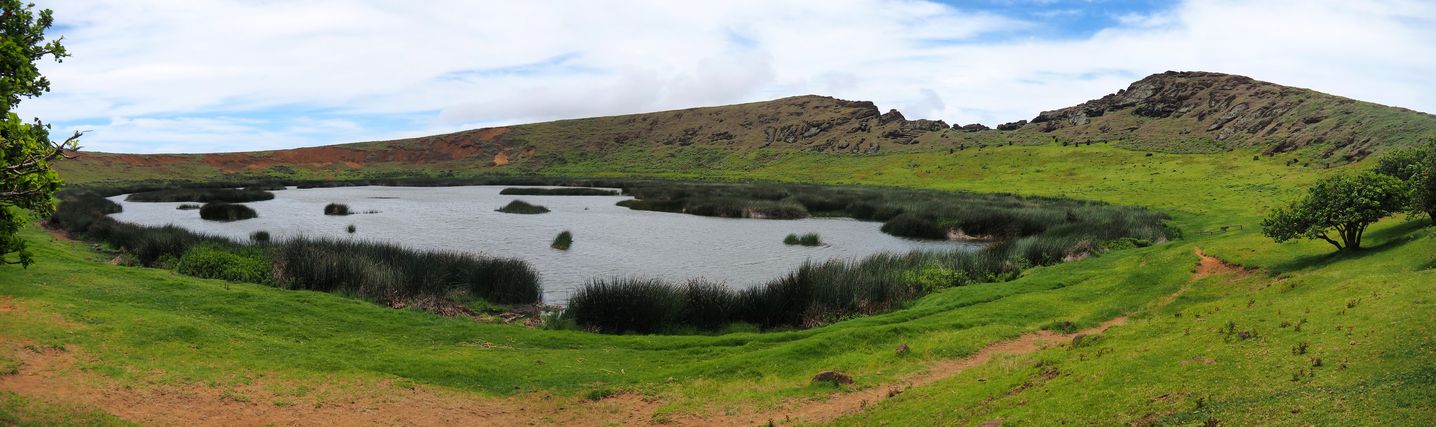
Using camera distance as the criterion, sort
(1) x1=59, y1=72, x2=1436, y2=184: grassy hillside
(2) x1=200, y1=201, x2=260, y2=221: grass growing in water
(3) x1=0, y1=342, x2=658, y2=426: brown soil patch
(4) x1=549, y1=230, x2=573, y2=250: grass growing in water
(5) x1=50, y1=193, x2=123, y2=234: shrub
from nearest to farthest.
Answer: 1. (3) x1=0, y1=342, x2=658, y2=426: brown soil patch
2. (4) x1=549, y1=230, x2=573, y2=250: grass growing in water
3. (5) x1=50, y1=193, x2=123, y2=234: shrub
4. (2) x1=200, y1=201, x2=260, y2=221: grass growing in water
5. (1) x1=59, y1=72, x2=1436, y2=184: grassy hillside

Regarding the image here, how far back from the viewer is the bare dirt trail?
10258mm

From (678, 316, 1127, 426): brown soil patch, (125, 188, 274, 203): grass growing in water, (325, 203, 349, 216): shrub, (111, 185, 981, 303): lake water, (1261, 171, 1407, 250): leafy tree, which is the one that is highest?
(1261, 171, 1407, 250): leafy tree

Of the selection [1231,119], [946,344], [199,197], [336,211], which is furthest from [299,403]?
[1231,119]

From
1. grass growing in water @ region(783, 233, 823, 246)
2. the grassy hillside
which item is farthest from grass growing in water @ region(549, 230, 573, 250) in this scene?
the grassy hillside

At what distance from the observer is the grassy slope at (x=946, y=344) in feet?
27.8

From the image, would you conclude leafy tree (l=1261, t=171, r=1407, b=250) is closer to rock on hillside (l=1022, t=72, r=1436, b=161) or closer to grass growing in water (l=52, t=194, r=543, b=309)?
grass growing in water (l=52, t=194, r=543, b=309)

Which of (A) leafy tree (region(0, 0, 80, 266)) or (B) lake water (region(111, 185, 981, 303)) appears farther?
(B) lake water (region(111, 185, 981, 303))

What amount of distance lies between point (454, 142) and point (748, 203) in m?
132

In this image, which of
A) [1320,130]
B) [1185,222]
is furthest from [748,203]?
[1320,130]

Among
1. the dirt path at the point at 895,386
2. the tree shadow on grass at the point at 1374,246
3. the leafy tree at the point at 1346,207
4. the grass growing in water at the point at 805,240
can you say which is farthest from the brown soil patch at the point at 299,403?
the grass growing in water at the point at 805,240

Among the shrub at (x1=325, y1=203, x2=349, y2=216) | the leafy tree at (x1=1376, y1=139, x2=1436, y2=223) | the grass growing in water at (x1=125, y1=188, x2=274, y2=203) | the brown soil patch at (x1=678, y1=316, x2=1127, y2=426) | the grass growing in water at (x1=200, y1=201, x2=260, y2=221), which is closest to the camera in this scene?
the brown soil patch at (x1=678, y1=316, x2=1127, y2=426)

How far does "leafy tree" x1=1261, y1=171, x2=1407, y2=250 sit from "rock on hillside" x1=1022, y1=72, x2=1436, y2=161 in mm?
48341

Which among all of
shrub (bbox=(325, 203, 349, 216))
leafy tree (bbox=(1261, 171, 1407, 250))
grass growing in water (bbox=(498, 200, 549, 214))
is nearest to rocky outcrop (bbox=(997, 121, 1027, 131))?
grass growing in water (bbox=(498, 200, 549, 214))

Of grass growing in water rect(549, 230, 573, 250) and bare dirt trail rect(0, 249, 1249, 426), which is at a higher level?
grass growing in water rect(549, 230, 573, 250)
